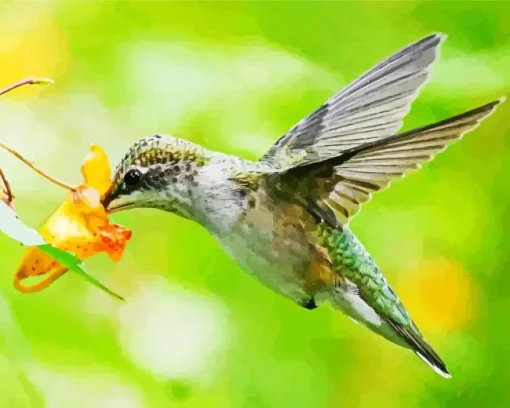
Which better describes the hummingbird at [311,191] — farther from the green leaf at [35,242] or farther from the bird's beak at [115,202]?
the green leaf at [35,242]

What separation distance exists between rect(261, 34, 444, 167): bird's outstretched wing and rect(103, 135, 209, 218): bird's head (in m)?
0.14

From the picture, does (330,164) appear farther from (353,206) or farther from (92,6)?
(92,6)

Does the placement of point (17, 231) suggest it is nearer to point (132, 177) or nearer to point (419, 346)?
point (132, 177)

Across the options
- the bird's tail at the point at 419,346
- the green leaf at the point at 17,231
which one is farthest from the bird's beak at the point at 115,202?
the bird's tail at the point at 419,346

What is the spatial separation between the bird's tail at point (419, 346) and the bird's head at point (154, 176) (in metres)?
0.39

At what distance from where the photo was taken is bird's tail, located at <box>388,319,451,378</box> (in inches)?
45.3

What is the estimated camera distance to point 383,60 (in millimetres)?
1197

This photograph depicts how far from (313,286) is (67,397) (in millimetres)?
425

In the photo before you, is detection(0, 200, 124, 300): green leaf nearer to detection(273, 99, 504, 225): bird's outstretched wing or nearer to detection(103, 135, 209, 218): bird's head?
detection(103, 135, 209, 218): bird's head

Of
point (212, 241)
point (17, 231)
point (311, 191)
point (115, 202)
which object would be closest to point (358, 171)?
point (311, 191)

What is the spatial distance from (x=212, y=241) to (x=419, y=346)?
37cm

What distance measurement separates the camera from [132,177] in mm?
1091

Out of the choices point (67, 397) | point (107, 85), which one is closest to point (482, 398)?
point (67, 397)

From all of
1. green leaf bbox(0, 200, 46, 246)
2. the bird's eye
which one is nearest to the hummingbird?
the bird's eye
